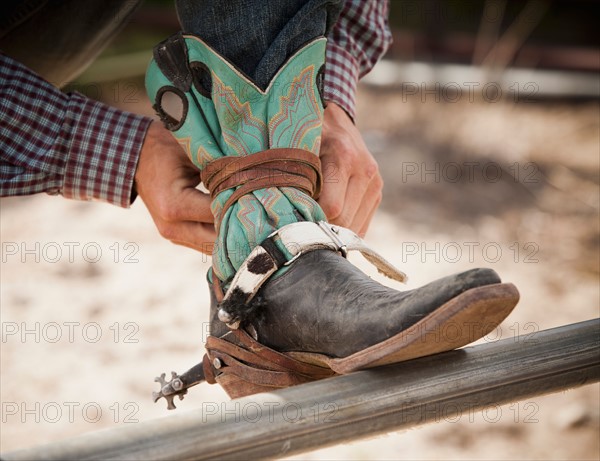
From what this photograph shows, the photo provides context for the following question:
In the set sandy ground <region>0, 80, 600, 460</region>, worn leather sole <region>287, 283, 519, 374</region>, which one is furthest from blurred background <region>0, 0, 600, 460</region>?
worn leather sole <region>287, 283, 519, 374</region>

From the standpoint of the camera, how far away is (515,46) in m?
2.89

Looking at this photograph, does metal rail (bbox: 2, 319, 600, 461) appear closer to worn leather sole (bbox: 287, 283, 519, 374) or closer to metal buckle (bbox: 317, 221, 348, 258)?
worn leather sole (bbox: 287, 283, 519, 374)

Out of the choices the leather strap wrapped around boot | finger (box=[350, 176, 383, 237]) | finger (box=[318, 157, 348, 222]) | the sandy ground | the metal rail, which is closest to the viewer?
the metal rail

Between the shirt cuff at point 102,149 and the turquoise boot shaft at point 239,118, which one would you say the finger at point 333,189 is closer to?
the turquoise boot shaft at point 239,118

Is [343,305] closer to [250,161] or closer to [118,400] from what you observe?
[250,161]

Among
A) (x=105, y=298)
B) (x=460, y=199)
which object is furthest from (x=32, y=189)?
(x=460, y=199)

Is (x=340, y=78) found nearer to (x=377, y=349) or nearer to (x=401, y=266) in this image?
(x=377, y=349)

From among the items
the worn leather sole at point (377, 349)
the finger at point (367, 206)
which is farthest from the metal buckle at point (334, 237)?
the finger at point (367, 206)

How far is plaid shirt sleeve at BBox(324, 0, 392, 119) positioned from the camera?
0.98 metres

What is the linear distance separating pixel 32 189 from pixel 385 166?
67.6 inches

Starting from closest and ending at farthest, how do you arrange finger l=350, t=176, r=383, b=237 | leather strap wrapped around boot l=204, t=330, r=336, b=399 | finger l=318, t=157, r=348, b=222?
leather strap wrapped around boot l=204, t=330, r=336, b=399 < finger l=318, t=157, r=348, b=222 < finger l=350, t=176, r=383, b=237

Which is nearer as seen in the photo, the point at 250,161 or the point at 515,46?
the point at 250,161

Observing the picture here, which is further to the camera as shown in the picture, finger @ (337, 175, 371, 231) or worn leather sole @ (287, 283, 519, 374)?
finger @ (337, 175, 371, 231)

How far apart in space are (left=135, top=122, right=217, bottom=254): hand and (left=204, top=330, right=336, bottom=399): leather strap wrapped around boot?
0.16 metres
